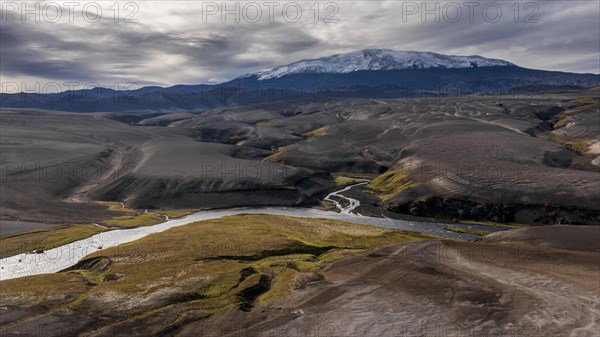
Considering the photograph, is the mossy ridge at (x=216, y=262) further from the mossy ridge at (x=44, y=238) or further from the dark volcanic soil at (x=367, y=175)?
the dark volcanic soil at (x=367, y=175)

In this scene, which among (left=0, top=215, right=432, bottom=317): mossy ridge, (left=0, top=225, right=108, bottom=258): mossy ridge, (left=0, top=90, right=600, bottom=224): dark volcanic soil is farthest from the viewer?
(left=0, top=90, right=600, bottom=224): dark volcanic soil

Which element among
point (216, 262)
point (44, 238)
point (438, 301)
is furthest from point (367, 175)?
point (438, 301)

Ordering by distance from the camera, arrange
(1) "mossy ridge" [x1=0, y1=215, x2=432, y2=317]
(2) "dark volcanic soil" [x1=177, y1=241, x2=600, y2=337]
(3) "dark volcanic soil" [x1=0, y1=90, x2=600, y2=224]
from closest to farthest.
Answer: (2) "dark volcanic soil" [x1=177, y1=241, x2=600, y2=337]
(1) "mossy ridge" [x1=0, y1=215, x2=432, y2=317]
(3) "dark volcanic soil" [x1=0, y1=90, x2=600, y2=224]

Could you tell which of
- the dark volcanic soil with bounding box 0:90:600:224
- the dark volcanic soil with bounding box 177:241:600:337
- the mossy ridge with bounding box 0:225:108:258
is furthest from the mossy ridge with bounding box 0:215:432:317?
the dark volcanic soil with bounding box 0:90:600:224

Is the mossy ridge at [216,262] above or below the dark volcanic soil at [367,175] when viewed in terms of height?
below

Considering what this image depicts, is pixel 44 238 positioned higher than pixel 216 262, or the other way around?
pixel 216 262

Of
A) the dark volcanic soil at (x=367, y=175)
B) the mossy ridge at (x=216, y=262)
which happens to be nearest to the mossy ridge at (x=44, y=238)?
the dark volcanic soil at (x=367, y=175)

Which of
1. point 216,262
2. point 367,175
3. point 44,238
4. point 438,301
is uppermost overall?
point 367,175

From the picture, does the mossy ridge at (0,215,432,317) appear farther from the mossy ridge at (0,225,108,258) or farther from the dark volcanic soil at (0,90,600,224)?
the dark volcanic soil at (0,90,600,224)

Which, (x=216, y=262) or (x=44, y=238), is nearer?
(x=216, y=262)

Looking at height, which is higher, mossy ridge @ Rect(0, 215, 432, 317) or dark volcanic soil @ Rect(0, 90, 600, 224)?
dark volcanic soil @ Rect(0, 90, 600, 224)

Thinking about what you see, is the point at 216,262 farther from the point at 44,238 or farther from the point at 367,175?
the point at 367,175

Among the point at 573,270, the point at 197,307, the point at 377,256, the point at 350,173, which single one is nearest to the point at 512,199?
the point at 573,270

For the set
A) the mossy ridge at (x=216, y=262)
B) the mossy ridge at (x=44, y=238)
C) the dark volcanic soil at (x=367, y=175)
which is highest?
the dark volcanic soil at (x=367, y=175)
